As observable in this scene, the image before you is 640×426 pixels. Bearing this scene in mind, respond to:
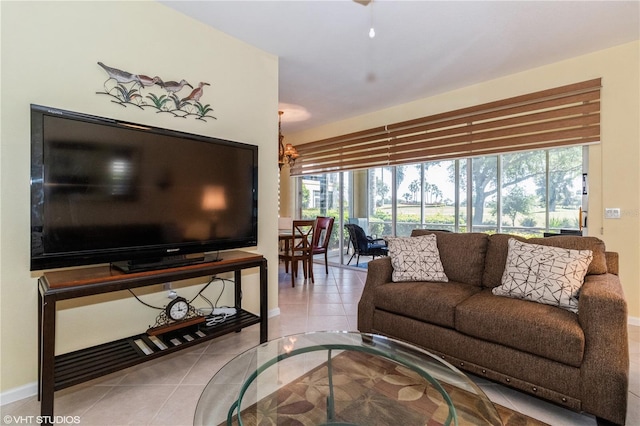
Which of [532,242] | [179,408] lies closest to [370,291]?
[532,242]

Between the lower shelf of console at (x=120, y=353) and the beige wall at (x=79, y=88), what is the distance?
22 centimetres

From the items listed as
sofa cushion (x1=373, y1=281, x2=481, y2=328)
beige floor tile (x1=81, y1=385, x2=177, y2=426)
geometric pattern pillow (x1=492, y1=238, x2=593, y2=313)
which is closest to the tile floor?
beige floor tile (x1=81, y1=385, x2=177, y2=426)

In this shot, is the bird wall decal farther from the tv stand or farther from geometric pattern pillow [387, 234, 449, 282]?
geometric pattern pillow [387, 234, 449, 282]

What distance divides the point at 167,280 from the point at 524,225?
3.89m

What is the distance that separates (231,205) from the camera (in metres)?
2.35

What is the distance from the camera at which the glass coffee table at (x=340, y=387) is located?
3.88 feet

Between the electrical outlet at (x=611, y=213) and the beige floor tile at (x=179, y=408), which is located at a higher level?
the electrical outlet at (x=611, y=213)

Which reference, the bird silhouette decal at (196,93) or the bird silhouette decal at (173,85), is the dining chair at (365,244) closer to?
the bird silhouette decal at (196,93)

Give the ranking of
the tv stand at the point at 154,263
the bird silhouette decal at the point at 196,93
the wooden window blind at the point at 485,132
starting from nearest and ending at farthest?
the tv stand at the point at 154,263 < the bird silhouette decal at the point at 196,93 < the wooden window blind at the point at 485,132

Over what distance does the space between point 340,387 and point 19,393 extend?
1.82m

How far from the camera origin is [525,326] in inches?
64.7

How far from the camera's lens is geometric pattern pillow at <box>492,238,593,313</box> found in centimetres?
180

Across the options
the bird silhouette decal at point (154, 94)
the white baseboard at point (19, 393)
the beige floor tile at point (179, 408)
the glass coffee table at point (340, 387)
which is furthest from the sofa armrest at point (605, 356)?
the white baseboard at point (19, 393)

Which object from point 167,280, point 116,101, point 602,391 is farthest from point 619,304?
point 116,101
